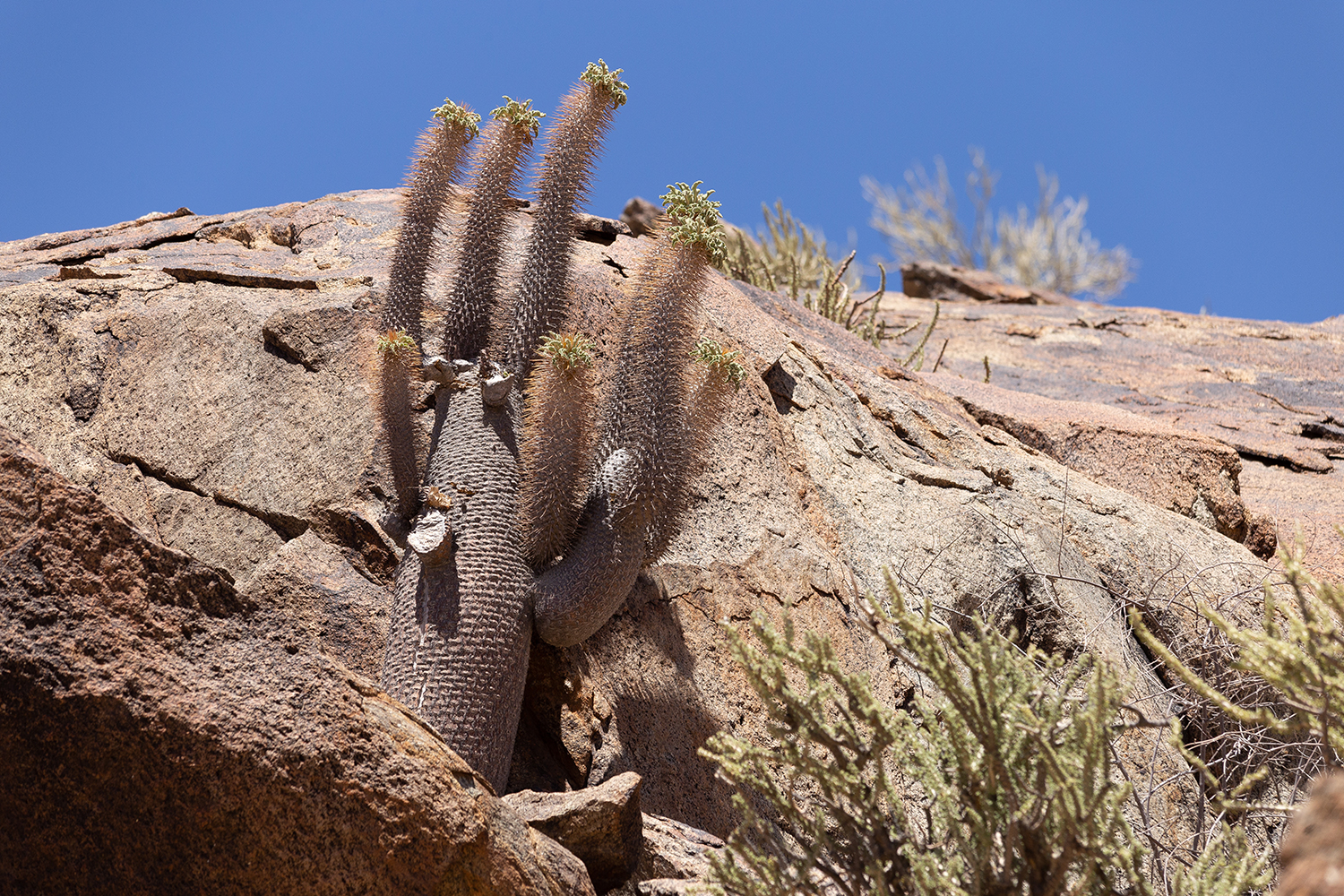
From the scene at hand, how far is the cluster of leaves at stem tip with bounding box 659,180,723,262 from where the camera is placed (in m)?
3.07

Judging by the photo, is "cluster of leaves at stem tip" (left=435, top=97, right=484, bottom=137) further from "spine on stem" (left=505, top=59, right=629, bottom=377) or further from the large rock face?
the large rock face

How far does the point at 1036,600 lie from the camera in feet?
13.6

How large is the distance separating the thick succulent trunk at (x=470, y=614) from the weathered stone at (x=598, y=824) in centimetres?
20

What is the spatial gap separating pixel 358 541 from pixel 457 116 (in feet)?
4.85

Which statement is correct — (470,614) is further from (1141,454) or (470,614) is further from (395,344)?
(1141,454)

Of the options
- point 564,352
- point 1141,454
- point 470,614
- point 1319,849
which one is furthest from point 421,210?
point 1141,454

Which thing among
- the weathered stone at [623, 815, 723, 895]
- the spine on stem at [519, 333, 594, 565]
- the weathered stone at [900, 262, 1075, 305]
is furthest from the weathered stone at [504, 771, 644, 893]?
the weathered stone at [900, 262, 1075, 305]

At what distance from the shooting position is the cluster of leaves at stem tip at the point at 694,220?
3.07 m

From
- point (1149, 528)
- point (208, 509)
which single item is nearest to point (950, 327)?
point (1149, 528)

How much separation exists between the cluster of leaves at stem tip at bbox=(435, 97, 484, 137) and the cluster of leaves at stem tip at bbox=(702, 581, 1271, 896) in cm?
223

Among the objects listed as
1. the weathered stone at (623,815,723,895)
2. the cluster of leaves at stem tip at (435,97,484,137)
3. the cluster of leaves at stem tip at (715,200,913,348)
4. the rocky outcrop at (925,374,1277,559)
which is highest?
the cluster of leaves at stem tip at (715,200,913,348)

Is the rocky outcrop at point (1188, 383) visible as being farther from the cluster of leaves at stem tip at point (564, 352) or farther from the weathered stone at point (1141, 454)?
the cluster of leaves at stem tip at point (564, 352)

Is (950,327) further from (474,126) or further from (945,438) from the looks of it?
(474,126)

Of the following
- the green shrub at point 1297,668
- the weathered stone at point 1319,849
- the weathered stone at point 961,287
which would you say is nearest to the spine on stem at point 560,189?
the green shrub at point 1297,668
